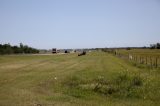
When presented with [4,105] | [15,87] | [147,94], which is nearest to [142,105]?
[147,94]

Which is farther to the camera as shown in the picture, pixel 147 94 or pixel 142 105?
pixel 147 94

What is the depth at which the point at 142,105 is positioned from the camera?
13.8 meters

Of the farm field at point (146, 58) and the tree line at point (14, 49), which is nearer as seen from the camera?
the farm field at point (146, 58)

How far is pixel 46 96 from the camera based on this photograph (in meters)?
15.7

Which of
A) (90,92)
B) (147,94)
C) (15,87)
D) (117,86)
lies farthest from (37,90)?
(147,94)

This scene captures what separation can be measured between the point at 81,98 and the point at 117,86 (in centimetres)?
385

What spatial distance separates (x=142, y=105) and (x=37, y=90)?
6.29 m

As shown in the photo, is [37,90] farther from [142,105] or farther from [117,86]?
[142,105]

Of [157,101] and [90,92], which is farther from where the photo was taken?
[90,92]

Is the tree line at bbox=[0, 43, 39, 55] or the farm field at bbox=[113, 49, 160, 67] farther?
the tree line at bbox=[0, 43, 39, 55]

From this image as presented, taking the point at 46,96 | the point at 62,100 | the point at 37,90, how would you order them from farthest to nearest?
the point at 37,90
the point at 46,96
the point at 62,100

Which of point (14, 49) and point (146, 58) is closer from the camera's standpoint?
point (146, 58)

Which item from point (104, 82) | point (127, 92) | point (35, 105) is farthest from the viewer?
point (104, 82)

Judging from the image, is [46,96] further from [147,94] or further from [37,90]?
[147,94]
